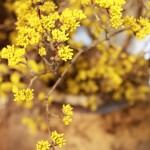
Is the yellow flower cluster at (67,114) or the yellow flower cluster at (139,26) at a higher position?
the yellow flower cluster at (139,26)

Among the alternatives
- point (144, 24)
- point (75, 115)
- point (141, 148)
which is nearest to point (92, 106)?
point (75, 115)

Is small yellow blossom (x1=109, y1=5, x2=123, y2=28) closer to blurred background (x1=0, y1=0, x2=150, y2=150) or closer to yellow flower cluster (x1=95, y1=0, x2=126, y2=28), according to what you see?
yellow flower cluster (x1=95, y1=0, x2=126, y2=28)

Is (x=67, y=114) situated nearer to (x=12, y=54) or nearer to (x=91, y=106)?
(x=12, y=54)

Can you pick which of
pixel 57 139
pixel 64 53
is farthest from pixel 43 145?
pixel 64 53

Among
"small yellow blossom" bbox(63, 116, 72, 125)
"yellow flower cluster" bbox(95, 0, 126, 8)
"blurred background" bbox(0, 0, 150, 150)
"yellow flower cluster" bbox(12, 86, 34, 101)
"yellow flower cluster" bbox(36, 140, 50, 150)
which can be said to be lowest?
"yellow flower cluster" bbox(36, 140, 50, 150)

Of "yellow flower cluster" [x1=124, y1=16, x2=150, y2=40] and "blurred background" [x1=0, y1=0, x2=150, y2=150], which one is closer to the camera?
"yellow flower cluster" [x1=124, y1=16, x2=150, y2=40]

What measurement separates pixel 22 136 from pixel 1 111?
0.10m

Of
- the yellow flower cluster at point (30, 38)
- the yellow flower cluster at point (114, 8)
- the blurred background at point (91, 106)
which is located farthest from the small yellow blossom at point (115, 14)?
the blurred background at point (91, 106)

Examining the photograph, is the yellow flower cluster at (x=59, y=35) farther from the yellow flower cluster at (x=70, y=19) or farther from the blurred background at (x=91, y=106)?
the blurred background at (x=91, y=106)

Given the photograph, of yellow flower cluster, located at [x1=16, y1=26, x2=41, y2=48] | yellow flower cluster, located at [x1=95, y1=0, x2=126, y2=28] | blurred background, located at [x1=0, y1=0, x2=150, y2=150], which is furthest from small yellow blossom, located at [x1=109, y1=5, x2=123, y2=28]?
blurred background, located at [x1=0, y1=0, x2=150, y2=150]

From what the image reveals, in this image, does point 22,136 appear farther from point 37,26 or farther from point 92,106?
point 37,26

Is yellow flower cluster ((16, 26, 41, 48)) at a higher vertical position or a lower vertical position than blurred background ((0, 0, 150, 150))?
lower

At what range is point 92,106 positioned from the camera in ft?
3.26

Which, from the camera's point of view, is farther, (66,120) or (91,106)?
(91,106)
